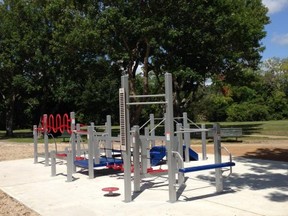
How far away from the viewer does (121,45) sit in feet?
79.7

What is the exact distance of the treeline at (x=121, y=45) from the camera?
22828mm

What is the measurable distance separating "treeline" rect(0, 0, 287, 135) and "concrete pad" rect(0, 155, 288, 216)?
41.6 ft

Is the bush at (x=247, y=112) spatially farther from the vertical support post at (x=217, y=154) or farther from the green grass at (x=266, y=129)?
the vertical support post at (x=217, y=154)

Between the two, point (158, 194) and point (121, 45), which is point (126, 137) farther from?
point (121, 45)

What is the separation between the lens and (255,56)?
3002 centimetres

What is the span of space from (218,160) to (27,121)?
3868 centimetres

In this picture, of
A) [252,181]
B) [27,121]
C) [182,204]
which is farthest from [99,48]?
[27,121]

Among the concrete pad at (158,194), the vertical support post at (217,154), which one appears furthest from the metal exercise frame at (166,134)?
the vertical support post at (217,154)

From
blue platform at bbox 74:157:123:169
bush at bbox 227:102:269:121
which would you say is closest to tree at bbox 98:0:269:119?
blue platform at bbox 74:157:123:169

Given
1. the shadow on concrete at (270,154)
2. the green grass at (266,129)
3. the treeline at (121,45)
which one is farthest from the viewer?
the green grass at (266,129)

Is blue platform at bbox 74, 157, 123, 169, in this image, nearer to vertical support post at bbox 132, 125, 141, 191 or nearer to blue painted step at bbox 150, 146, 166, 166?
blue painted step at bbox 150, 146, 166, 166

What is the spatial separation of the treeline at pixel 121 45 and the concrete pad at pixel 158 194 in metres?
12.7

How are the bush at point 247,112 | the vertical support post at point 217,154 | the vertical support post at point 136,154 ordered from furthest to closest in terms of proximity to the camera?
the bush at point 247,112 < the vertical support post at point 136,154 < the vertical support post at point 217,154

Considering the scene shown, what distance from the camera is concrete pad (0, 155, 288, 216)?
6.85 metres
